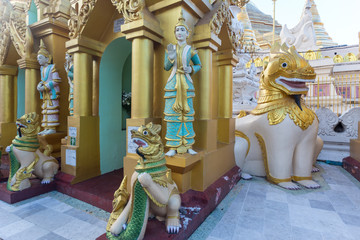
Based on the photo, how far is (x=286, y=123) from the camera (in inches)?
143

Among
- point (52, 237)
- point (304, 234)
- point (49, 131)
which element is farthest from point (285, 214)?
point (49, 131)

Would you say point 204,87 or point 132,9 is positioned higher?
point 132,9

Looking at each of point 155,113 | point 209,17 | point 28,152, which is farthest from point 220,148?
point 28,152

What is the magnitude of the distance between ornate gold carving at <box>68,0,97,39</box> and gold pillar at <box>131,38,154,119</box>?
141 centimetres

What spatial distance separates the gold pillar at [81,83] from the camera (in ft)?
12.2

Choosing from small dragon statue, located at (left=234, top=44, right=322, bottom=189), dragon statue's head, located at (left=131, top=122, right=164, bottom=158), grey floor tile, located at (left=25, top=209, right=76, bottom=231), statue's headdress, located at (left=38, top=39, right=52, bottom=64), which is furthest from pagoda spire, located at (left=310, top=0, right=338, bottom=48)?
grey floor tile, located at (left=25, top=209, right=76, bottom=231)

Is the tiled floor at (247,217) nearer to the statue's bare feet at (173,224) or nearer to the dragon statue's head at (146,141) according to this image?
the statue's bare feet at (173,224)

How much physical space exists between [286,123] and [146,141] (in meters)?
2.84

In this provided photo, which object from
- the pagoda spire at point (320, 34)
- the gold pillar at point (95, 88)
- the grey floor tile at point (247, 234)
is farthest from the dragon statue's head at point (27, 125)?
the pagoda spire at point (320, 34)

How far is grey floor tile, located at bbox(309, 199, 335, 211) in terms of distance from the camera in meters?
2.92

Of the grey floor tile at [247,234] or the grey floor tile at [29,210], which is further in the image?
the grey floor tile at [29,210]

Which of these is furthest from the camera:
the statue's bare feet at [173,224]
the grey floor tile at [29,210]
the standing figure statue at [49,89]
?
the standing figure statue at [49,89]

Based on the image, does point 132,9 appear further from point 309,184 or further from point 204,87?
point 309,184

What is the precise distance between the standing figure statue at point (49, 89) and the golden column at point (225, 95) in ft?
11.7
